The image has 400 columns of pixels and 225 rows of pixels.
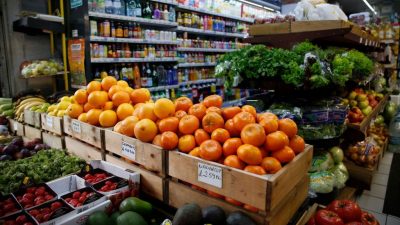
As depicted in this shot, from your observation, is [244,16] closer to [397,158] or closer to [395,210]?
[397,158]

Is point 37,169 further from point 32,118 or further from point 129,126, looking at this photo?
point 32,118

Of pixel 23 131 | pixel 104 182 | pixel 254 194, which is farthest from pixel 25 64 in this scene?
pixel 254 194

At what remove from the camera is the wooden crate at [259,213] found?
1.29m

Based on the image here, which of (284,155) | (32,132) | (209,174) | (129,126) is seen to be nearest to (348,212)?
(284,155)

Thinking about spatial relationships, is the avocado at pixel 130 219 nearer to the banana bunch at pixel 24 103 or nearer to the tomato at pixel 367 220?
the tomato at pixel 367 220

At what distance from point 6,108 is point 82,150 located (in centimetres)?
204

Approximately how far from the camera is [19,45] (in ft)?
13.2

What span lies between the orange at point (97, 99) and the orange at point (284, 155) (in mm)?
1292

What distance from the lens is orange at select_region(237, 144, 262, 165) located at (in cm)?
132

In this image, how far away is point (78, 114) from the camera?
87.5 inches

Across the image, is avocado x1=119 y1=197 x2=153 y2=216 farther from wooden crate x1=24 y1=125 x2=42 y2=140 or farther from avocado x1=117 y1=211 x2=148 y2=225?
wooden crate x1=24 y1=125 x2=42 y2=140

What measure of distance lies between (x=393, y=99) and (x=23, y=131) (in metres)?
6.96

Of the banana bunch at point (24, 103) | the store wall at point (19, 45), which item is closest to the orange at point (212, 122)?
the banana bunch at point (24, 103)

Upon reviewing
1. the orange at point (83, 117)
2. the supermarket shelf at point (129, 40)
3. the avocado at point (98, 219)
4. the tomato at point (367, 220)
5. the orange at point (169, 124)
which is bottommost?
the tomato at point (367, 220)
